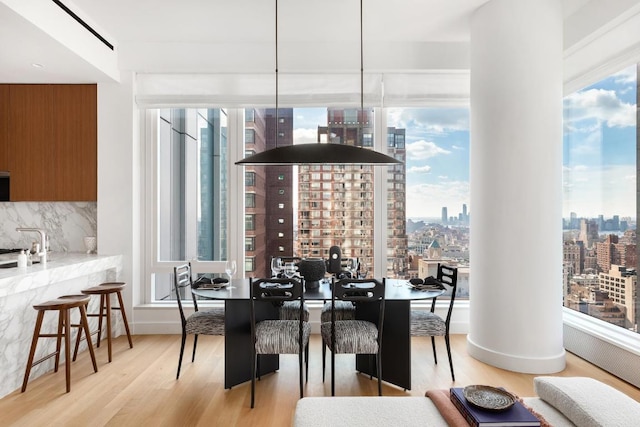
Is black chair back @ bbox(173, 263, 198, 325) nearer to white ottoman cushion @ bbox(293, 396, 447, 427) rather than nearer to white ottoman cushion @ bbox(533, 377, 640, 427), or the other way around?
white ottoman cushion @ bbox(293, 396, 447, 427)

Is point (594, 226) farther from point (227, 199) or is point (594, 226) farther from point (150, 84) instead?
point (150, 84)

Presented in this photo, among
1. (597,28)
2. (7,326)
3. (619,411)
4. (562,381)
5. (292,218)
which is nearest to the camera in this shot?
(619,411)

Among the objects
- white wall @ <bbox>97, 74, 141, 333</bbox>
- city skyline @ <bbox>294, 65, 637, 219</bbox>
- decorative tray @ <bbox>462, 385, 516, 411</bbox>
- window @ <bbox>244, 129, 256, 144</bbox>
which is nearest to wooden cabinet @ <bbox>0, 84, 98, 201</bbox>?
white wall @ <bbox>97, 74, 141, 333</bbox>

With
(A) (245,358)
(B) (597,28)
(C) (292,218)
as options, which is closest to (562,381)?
(A) (245,358)

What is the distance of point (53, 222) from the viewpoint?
438 cm

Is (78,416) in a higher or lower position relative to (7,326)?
lower

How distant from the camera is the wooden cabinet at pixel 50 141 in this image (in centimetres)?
420

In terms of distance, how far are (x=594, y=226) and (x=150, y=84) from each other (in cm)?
461

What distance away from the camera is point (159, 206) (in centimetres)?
452

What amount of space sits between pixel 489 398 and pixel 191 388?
222cm

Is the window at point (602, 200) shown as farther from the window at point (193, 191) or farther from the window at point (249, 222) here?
the window at point (193, 191)

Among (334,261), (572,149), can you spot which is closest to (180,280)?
(334,261)

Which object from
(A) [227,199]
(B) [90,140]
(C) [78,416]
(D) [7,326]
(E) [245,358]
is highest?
(B) [90,140]

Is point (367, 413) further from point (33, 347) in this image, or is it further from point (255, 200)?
point (255, 200)
